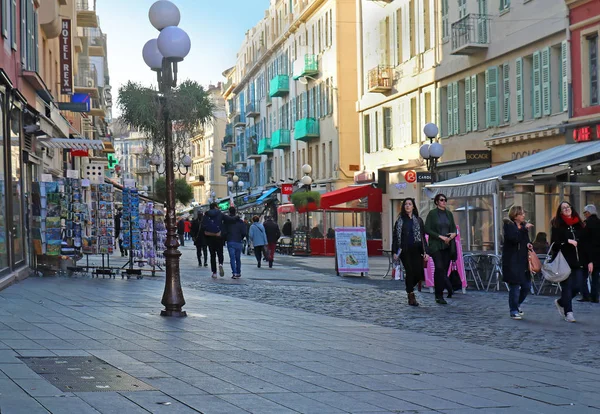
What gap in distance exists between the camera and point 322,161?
56.0 m

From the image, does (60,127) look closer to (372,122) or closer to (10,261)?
(10,261)

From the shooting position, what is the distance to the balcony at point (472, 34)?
104 ft

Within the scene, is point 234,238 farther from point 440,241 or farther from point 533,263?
point 533,263

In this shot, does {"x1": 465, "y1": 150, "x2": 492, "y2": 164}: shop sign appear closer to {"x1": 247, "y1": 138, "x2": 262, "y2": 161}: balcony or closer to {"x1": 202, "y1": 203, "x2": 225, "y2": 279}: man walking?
{"x1": 202, "y1": 203, "x2": 225, "y2": 279}: man walking

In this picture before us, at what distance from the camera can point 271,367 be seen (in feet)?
29.7

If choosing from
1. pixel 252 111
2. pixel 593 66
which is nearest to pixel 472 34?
pixel 593 66

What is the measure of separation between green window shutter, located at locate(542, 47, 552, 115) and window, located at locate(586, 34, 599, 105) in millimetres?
1941

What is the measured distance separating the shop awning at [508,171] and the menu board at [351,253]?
3708 millimetres

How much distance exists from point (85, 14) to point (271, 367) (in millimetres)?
40589

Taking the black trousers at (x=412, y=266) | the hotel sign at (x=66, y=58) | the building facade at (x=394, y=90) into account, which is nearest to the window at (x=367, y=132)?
the building facade at (x=394, y=90)

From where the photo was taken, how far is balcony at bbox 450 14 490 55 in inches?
1244

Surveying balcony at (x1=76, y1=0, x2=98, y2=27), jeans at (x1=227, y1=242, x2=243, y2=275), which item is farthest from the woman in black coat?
balcony at (x1=76, y1=0, x2=98, y2=27)

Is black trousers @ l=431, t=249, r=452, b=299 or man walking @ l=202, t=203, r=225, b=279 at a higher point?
man walking @ l=202, t=203, r=225, b=279

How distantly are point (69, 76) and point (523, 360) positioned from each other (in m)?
26.7
